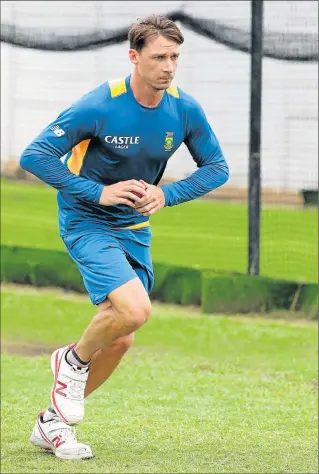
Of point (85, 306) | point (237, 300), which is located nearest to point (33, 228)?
point (85, 306)

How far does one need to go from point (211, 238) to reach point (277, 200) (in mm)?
736

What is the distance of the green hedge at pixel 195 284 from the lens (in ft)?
33.7

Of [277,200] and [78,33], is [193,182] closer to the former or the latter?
[277,200]

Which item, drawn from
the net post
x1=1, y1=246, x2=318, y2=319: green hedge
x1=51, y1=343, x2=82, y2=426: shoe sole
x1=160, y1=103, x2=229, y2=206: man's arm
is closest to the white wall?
the net post

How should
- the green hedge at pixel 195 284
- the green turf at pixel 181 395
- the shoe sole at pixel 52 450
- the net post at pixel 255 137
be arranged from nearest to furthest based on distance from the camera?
the shoe sole at pixel 52 450, the green turf at pixel 181 395, the green hedge at pixel 195 284, the net post at pixel 255 137

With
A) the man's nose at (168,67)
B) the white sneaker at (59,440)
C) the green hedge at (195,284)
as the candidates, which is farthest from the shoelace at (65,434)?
the green hedge at (195,284)

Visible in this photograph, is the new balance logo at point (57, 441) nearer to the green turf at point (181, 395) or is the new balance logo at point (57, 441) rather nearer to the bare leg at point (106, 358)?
the green turf at point (181, 395)

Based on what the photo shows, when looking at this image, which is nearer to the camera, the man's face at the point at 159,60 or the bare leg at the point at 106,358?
the man's face at the point at 159,60

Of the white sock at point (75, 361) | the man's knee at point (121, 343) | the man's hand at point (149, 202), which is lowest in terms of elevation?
the white sock at point (75, 361)

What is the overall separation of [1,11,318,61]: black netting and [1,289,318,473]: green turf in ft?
8.09

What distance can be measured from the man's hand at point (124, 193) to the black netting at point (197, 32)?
5.60m

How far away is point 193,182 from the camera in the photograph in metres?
5.65

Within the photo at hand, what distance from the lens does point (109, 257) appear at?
5.40m

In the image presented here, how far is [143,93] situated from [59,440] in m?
1.67
